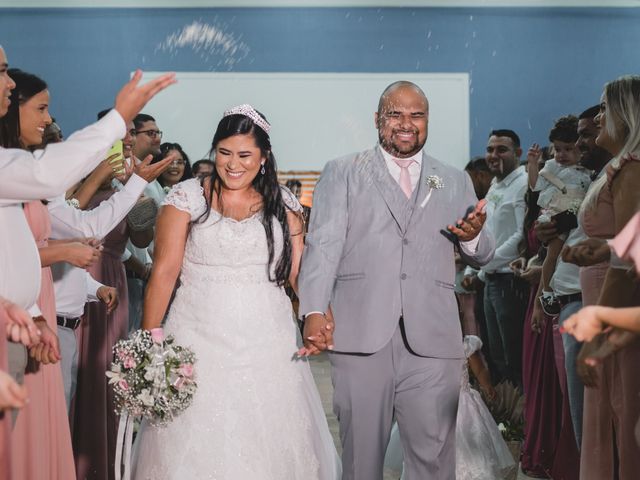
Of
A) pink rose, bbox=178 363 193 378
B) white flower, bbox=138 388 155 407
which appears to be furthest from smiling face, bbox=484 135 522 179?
white flower, bbox=138 388 155 407

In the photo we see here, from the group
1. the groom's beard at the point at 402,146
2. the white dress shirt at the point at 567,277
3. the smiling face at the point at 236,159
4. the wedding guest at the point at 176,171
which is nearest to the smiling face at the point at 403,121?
the groom's beard at the point at 402,146

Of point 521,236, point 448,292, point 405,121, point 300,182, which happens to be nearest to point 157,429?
point 448,292

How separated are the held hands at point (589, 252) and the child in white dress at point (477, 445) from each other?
4.35 feet

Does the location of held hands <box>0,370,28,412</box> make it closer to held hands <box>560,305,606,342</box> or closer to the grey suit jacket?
held hands <box>560,305,606,342</box>

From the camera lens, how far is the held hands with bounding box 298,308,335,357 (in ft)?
13.0

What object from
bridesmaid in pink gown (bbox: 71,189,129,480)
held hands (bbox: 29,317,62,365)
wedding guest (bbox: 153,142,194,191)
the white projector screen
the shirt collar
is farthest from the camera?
the white projector screen

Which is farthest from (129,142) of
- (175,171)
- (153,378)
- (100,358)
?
(153,378)

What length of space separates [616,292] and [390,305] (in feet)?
3.02

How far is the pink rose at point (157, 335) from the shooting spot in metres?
3.89

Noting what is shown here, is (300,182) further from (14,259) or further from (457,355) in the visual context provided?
(14,259)

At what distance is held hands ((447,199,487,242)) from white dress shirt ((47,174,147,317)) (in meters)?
1.61

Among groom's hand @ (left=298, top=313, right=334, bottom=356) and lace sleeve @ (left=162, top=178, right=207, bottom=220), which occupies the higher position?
lace sleeve @ (left=162, top=178, right=207, bottom=220)

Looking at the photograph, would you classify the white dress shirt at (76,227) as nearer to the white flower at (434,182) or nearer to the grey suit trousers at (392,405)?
the grey suit trousers at (392,405)

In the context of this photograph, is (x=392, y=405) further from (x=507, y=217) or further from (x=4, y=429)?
(x=507, y=217)
